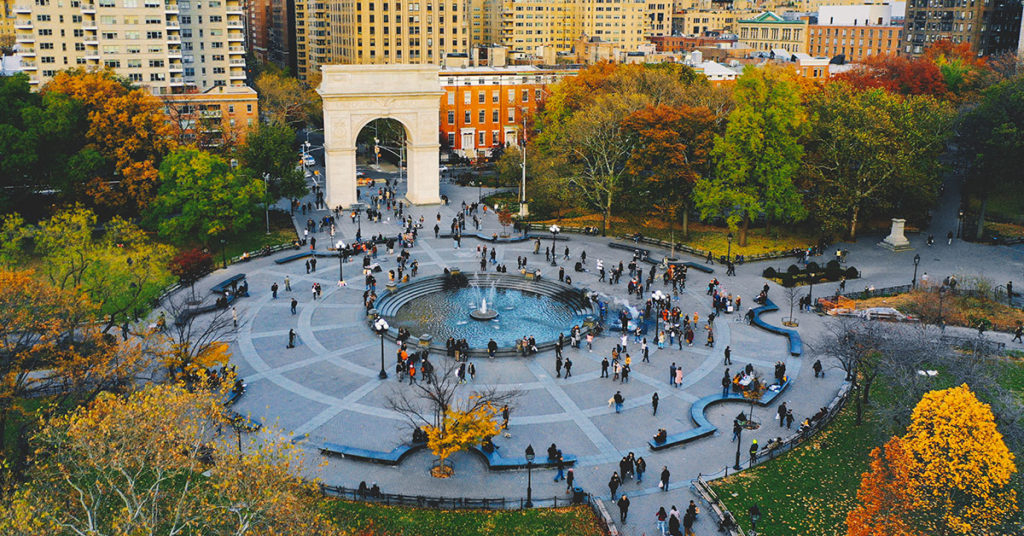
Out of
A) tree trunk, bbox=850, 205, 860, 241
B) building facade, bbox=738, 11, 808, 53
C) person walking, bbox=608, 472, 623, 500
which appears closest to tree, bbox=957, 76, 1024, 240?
tree trunk, bbox=850, 205, 860, 241

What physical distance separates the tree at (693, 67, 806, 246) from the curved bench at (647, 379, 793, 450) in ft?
73.3

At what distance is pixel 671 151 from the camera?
197 feet

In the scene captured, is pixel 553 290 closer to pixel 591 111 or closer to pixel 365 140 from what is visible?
pixel 591 111

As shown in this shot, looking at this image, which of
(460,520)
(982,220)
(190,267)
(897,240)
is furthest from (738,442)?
(982,220)

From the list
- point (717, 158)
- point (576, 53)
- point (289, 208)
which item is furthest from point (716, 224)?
point (576, 53)

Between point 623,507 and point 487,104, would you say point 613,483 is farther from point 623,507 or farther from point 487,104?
point 487,104

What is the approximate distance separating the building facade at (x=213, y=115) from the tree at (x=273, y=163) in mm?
5702

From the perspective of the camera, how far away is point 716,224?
6769 cm

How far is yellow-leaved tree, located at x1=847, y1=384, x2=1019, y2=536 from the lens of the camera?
22.8 metres

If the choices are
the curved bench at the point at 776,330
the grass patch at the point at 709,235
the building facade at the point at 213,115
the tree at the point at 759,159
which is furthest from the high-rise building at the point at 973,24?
the building facade at the point at 213,115

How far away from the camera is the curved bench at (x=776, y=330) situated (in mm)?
42281

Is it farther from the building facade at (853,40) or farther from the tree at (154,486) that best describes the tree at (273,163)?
the building facade at (853,40)

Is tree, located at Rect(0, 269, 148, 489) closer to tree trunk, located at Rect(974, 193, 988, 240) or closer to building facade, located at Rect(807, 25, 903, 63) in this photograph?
tree trunk, located at Rect(974, 193, 988, 240)

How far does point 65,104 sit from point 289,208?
61.8ft
